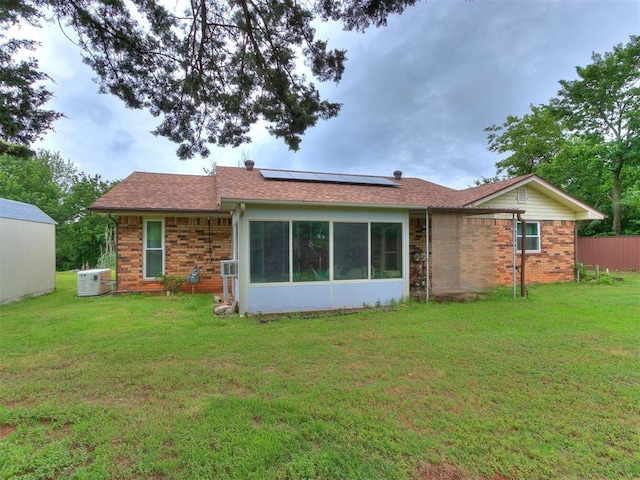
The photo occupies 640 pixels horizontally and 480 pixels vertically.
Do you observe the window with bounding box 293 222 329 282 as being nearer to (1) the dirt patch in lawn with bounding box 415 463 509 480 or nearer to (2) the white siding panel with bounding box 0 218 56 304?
(1) the dirt patch in lawn with bounding box 415 463 509 480

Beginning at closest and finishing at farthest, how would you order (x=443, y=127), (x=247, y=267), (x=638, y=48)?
(x=247, y=267) → (x=443, y=127) → (x=638, y=48)

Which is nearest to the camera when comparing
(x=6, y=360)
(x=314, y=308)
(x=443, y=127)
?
(x=6, y=360)

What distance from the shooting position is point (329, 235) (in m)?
7.36

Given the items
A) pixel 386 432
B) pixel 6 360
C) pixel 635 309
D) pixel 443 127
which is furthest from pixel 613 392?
pixel 443 127

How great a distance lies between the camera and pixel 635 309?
7.16 m

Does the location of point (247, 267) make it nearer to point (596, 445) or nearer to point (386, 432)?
point (386, 432)

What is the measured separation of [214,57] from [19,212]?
8288 mm

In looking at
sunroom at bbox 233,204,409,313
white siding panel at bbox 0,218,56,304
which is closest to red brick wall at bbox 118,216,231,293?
white siding panel at bbox 0,218,56,304

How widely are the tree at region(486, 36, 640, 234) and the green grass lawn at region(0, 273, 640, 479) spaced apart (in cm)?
1671

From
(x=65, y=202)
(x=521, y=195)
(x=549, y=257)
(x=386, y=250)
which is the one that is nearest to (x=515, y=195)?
(x=521, y=195)

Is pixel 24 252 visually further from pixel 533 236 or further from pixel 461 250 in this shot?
pixel 533 236

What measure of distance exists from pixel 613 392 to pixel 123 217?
10870 millimetres

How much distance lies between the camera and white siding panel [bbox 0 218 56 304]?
8.34 m

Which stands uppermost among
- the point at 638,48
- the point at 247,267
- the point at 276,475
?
the point at 638,48
